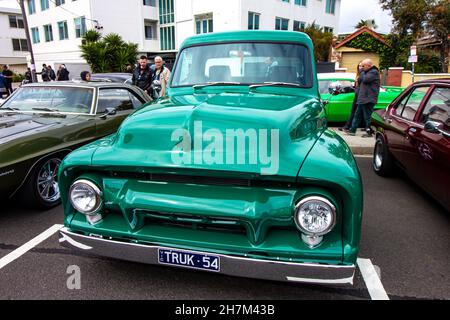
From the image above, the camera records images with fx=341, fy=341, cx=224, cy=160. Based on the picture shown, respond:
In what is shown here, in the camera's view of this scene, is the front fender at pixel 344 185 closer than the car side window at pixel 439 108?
Yes

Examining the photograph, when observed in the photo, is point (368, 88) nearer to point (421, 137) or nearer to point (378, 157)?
point (378, 157)

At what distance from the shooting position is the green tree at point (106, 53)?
24.7 m

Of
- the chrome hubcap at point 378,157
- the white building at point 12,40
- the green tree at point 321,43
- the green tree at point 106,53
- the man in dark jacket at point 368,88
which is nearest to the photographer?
the chrome hubcap at point 378,157

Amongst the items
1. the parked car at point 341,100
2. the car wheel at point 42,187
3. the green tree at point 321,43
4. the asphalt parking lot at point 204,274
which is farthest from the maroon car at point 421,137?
the green tree at point 321,43

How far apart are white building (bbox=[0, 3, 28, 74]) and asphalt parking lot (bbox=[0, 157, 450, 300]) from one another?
46962 millimetres

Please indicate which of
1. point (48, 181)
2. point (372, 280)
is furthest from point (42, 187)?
point (372, 280)

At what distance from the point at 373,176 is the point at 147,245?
14.8ft

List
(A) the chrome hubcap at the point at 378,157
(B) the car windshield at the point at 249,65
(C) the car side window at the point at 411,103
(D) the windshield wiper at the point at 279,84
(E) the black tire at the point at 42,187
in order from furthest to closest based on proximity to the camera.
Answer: (A) the chrome hubcap at the point at 378,157
(C) the car side window at the point at 411,103
(E) the black tire at the point at 42,187
(B) the car windshield at the point at 249,65
(D) the windshield wiper at the point at 279,84

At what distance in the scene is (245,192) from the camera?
214cm

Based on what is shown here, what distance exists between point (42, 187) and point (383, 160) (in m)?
4.94

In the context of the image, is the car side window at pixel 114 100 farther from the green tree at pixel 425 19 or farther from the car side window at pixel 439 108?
the green tree at pixel 425 19

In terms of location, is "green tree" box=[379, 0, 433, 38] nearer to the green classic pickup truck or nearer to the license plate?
the green classic pickup truck

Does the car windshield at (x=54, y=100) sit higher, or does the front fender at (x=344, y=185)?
the car windshield at (x=54, y=100)

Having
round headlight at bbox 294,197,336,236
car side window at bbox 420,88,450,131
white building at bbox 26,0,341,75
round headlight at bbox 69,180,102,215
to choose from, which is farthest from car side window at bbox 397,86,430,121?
white building at bbox 26,0,341,75
